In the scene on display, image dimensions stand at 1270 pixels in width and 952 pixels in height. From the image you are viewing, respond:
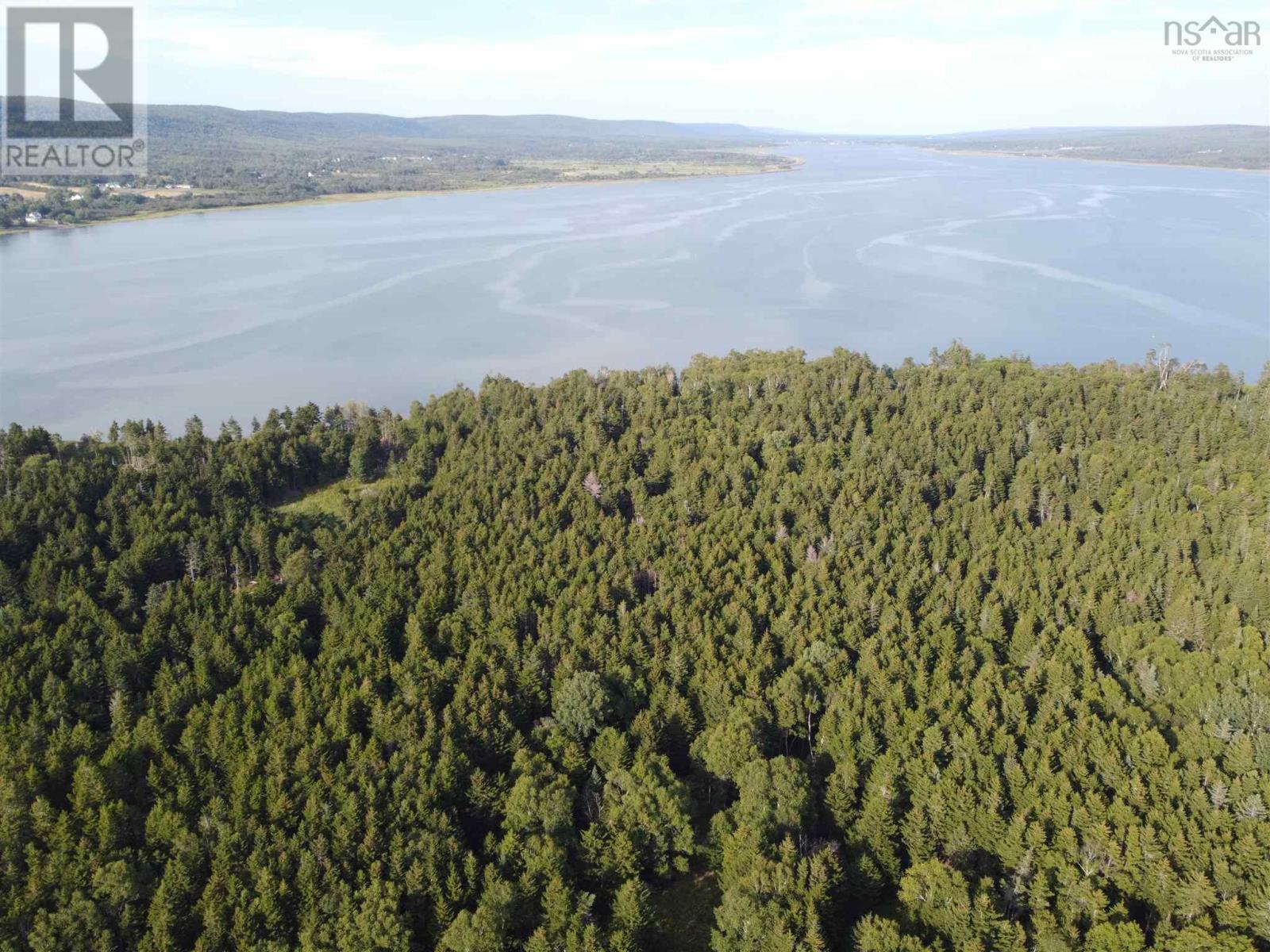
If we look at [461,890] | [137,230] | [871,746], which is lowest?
[461,890]

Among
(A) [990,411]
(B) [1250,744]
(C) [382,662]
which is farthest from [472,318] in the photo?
(B) [1250,744]

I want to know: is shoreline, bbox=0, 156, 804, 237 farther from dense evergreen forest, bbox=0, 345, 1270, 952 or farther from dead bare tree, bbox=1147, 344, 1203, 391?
dead bare tree, bbox=1147, 344, 1203, 391

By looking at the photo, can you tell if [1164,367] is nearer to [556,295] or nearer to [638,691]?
[638,691]

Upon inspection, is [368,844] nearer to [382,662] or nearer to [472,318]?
[382,662]

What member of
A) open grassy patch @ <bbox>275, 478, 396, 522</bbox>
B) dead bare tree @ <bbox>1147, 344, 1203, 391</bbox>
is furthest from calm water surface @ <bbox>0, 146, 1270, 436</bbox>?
open grassy patch @ <bbox>275, 478, 396, 522</bbox>

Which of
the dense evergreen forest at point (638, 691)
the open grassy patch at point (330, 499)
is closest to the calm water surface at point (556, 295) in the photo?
the open grassy patch at point (330, 499)

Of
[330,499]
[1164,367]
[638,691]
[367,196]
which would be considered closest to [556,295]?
[330,499]

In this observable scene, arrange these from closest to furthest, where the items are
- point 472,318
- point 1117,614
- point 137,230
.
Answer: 1. point 1117,614
2. point 472,318
3. point 137,230
